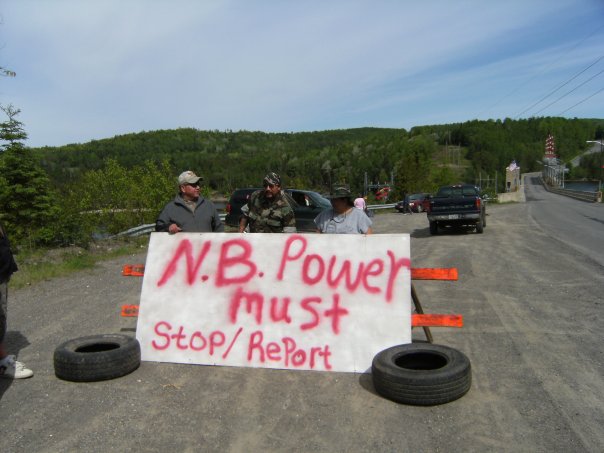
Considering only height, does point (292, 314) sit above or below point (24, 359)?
above

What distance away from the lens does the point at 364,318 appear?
513 cm

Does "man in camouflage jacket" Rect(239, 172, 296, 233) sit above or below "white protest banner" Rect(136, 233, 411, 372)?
above

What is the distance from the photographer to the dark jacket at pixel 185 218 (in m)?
5.96

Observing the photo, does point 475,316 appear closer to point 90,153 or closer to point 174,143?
point 90,153

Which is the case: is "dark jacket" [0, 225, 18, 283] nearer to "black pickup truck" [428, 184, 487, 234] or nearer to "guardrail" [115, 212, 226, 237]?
"guardrail" [115, 212, 226, 237]

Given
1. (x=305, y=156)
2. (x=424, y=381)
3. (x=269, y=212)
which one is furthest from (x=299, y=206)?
(x=305, y=156)

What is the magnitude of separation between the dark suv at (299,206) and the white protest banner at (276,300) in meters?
14.5

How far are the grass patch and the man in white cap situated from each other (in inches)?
229

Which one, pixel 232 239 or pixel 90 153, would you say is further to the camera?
pixel 90 153

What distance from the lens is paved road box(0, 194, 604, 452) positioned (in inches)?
144

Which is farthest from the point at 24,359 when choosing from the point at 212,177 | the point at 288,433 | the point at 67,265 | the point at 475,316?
the point at 212,177

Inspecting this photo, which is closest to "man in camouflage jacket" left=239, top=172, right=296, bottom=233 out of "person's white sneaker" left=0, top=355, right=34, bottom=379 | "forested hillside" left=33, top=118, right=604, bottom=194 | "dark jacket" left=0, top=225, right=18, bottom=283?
"dark jacket" left=0, top=225, right=18, bottom=283

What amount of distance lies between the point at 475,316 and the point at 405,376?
3.26 meters

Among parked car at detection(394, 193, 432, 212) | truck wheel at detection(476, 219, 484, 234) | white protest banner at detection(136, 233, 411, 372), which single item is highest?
white protest banner at detection(136, 233, 411, 372)
